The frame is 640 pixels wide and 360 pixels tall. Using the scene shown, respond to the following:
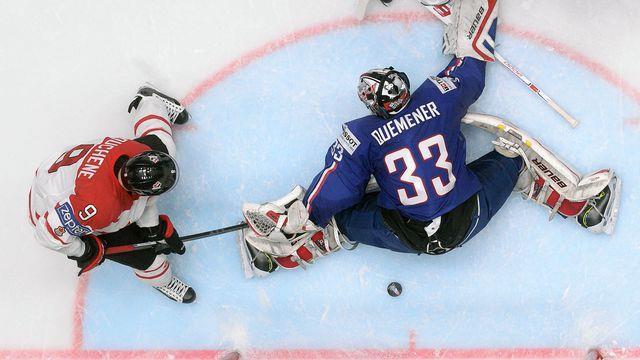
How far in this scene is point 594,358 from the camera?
331cm

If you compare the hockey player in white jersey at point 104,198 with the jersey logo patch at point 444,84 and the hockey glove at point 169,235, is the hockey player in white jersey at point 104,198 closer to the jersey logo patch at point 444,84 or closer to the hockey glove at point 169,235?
the hockey glove at point 169,235

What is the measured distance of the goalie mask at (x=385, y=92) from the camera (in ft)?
8.77

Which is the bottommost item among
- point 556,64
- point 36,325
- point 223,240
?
point 36,325

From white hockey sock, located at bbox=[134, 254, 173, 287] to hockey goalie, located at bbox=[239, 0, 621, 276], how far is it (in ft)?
1.55

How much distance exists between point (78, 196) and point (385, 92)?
1576mm

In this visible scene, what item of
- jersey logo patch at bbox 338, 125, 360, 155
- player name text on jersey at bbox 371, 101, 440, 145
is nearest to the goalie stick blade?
jersey logo patch at bbox 338, 125, 360, 155

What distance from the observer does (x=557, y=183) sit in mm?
3145

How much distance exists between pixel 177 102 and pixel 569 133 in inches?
94.2

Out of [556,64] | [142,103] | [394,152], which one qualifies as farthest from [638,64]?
[142,103]

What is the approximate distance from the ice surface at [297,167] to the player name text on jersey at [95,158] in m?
0.67

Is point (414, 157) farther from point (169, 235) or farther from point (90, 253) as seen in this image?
point (90, 253)

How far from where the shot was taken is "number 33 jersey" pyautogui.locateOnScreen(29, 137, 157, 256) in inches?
106

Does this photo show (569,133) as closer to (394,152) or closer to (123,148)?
(394,152)

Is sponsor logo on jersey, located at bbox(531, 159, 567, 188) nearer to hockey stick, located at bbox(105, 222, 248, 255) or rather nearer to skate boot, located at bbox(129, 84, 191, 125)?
hockey stick, located at bbox(105, 222, 248, 255)
